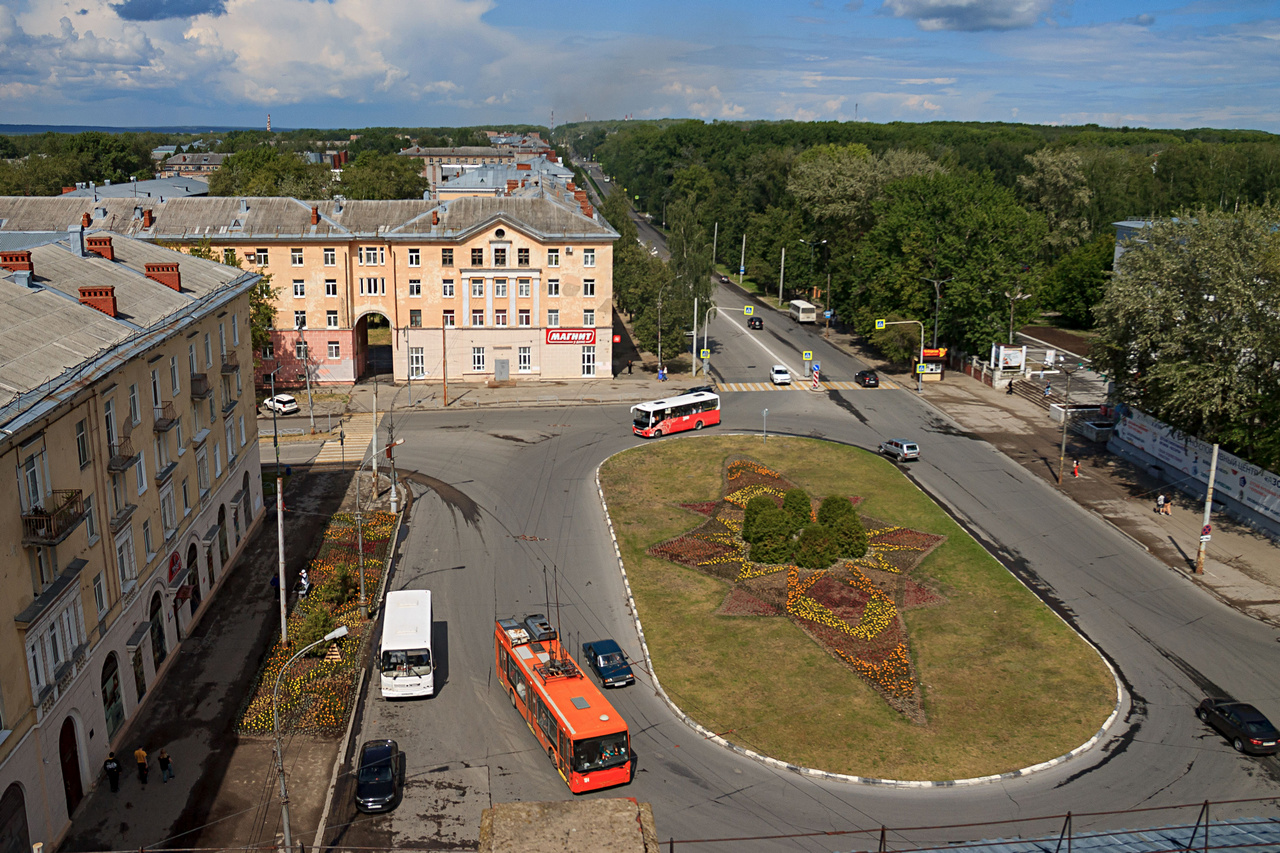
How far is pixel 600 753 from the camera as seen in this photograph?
100 feet

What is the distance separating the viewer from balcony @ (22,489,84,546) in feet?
89.5

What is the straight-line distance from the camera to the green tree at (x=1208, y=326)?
52.2 meters

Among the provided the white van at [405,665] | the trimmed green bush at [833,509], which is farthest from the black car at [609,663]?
the trimmed green bush at [833,509]

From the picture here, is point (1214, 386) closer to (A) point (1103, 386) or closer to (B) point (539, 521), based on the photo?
(A) point (1103, 386)

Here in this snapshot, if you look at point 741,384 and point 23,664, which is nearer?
point 23,664

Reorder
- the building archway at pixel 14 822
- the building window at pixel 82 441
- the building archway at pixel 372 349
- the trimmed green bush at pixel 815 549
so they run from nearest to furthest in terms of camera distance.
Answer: the building archway at pixel 14 822, the building window at pixel 82 441, the trimmed green bush at pixel 815 549, the building archway at pixel 372 349

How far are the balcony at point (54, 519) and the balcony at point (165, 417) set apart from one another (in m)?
8.34

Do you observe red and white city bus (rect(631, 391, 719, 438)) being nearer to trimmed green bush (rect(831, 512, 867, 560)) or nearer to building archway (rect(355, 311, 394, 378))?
trimmed green bush (rect(831, 512, 867, 560))

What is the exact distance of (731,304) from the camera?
125375mm

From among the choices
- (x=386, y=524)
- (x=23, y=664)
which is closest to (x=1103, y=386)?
(x=386, y=524)

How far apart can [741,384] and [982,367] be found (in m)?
21.9

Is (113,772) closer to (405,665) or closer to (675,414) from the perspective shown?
(405,665)

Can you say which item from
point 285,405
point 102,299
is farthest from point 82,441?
point 285,405

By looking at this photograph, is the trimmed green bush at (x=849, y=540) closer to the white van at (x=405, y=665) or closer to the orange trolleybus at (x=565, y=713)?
the orange trolleybus at (x=565, y=713)
